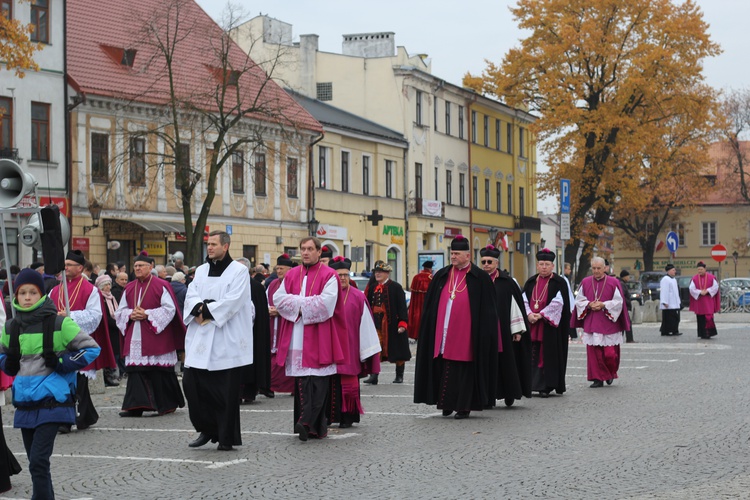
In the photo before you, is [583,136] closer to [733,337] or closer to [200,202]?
[200,202]

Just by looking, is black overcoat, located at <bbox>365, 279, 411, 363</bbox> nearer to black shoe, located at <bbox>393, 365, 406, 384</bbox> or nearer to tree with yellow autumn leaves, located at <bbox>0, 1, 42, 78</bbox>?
black shoe, located at <bbox>393, 365, 406, 384</bbox>

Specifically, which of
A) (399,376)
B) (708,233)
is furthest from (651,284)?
(399,376)

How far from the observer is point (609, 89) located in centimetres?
5375

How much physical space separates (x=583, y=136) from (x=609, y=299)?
3462 cm

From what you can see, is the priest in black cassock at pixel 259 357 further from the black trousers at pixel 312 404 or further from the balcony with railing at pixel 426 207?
the balcony with railing at pixel 426 207

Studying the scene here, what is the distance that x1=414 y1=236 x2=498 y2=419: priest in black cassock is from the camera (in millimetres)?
14664

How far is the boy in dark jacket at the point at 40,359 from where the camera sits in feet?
29.2

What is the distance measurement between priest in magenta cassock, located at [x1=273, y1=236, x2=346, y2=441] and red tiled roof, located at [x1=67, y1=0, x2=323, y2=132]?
23321 mm

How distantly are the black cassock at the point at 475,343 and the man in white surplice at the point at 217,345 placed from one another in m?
3.21

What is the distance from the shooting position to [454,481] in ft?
32.2

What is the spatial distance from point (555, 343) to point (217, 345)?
675 cm


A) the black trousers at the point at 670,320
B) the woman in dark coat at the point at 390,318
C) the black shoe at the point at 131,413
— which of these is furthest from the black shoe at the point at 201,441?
the black trousers at the point at 670,320

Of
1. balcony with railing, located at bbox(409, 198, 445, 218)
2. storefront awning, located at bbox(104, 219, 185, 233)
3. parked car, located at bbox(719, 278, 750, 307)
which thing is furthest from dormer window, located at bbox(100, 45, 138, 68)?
parked car, located at bbox(719, 278, 750, 307)

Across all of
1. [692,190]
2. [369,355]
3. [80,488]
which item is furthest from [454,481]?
[692,190]
